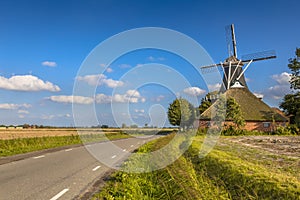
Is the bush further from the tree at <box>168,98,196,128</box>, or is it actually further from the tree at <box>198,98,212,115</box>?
the tree at <box>198,98,212,115</box>

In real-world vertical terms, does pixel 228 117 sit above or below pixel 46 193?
above

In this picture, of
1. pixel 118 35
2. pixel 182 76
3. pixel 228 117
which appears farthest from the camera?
pixel 228 117

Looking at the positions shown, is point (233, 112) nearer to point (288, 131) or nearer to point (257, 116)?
point (257, 116)

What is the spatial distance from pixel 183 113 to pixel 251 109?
12.1 meters

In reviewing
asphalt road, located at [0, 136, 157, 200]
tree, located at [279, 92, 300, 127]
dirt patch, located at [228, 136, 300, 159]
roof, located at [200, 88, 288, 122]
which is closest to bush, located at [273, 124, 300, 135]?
roof, located at [200, 88, 288, 122]

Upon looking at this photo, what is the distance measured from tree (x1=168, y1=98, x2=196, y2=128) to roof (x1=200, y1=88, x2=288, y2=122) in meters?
5.12

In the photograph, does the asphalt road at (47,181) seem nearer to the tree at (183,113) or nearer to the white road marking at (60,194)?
the white road marking at (60,194)

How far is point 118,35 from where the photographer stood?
534 inches

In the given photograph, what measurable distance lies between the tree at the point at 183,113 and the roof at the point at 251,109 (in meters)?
5.12

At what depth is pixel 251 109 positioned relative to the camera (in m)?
47.4

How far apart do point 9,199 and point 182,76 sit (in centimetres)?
1054

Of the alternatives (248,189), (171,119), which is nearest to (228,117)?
(171,119)

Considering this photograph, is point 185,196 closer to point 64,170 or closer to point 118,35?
point 64,170

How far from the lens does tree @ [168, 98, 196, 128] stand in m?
52.4
